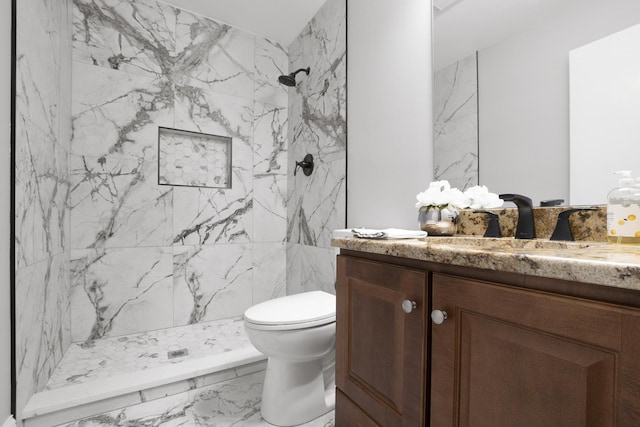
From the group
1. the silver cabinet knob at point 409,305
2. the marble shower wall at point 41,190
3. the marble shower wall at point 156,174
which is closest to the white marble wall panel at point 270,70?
the marble shower wall at point 156,174

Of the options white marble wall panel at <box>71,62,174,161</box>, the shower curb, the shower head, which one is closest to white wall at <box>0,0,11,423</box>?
the shower curb

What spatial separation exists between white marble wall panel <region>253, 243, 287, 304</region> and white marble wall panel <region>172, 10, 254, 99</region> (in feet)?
4.45

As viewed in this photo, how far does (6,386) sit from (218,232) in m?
1.51

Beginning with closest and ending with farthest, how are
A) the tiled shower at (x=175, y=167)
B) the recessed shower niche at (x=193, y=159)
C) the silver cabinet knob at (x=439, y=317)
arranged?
1. the silver cabinet knob at (x=439, y=317)
2. the tiled shower at (x=175, y=167)
3. the recessed shower niche at (x=193, y=159)

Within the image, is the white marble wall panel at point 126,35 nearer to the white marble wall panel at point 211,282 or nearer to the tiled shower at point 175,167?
the tiled shower at point 175,167

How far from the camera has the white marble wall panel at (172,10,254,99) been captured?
238 cm

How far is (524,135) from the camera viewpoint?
3.73ft

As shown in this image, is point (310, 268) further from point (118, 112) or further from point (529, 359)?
point (529, 359)

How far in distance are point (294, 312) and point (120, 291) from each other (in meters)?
1.52

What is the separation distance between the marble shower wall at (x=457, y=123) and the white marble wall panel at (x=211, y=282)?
1.80 meters

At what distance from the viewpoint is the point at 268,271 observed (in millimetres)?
2744

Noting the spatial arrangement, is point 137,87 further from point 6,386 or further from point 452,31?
point 452,31

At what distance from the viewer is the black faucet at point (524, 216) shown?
3.35 ft

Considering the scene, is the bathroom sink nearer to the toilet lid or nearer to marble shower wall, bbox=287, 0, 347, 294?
the toilet lid
